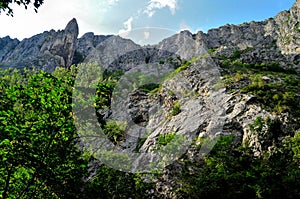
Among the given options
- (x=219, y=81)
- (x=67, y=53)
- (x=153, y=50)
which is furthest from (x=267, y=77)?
(x=67, y=53)

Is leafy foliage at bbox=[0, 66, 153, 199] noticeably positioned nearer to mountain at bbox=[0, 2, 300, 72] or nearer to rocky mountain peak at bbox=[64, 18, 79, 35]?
mountain at bbox=[0, 2, 300, 72]

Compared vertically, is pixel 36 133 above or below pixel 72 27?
below

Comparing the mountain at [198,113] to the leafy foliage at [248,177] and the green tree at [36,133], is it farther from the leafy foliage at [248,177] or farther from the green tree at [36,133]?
the green tree at [36,133]

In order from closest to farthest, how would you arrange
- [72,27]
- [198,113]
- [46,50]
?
[198,113] < [46,50] < [72,27]

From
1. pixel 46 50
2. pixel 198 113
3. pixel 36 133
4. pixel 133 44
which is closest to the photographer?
pixel 36 133

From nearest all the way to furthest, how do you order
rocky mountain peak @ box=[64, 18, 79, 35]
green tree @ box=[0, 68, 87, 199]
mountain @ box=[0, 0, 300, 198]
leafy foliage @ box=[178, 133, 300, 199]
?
1. green tree @ box=[0, 68, 87, 199]
2. leafy foliage @ box=[178, 133, 300, 199]
3. mountain @ box=[0, 0, 300, 198]
4. rocky mountain peak @ box=[64, 18, 79, 35]

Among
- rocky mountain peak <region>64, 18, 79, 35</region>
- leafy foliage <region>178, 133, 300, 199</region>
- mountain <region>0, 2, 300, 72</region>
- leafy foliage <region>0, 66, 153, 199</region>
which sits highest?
rocky mountain peak <region>64, 18, 79, 35</region>

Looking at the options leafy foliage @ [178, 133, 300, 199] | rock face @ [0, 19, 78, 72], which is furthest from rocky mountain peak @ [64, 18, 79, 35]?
leafy foliage @ [178, 133, 300, 199]

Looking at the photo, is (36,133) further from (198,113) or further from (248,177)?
(198,113)

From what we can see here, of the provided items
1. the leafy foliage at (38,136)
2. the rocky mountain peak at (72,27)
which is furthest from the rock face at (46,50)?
the leafy foliage at (38,136)

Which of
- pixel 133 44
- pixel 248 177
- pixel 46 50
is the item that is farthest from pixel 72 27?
pixel 248 177

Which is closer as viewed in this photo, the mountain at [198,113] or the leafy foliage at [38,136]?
the leafy foliage at [38,136]

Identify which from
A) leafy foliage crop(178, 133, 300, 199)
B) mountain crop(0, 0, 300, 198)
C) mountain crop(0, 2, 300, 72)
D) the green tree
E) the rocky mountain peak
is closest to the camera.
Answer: the green tree

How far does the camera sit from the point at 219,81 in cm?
2397
